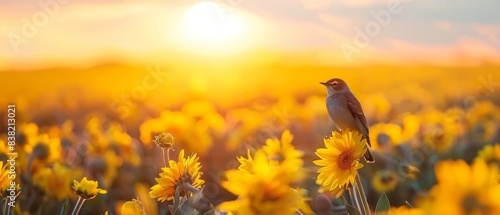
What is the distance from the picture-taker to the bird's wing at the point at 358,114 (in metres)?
1.04

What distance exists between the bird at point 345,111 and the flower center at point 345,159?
0.20 ft

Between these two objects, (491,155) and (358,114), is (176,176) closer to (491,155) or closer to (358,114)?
(358,114)

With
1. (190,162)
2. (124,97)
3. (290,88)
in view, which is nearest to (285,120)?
(124,97)

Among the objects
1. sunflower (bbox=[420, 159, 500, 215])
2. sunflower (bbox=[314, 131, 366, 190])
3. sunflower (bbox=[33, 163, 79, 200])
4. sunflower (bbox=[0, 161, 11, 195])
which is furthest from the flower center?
sunflower (bbox=[33, 163, 79, 200])

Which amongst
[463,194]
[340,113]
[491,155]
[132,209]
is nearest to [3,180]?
[132,209]

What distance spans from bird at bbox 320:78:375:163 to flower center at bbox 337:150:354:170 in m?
0.06

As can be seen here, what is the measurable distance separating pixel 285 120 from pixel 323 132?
0.12 m

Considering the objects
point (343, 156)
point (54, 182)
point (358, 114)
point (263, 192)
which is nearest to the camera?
point (263, 192)

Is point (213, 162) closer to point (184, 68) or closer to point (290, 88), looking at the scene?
point (184, 68)

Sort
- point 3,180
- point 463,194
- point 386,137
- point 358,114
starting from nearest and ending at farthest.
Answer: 1. point 463,194
2. point 358,114
3. point 3,180
4. point 386,137

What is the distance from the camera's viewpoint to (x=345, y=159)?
96cm

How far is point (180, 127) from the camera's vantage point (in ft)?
6.37

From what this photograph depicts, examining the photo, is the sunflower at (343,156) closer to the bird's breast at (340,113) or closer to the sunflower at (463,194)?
the bird's breast at (340,113)

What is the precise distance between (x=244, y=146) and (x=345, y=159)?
1.20m
